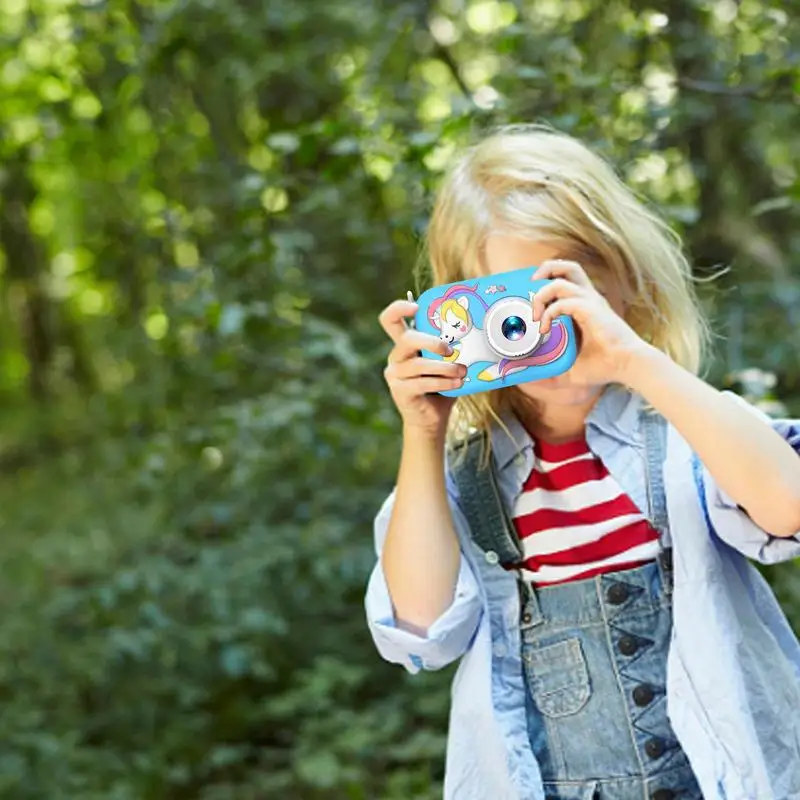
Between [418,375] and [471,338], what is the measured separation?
Answer: 0.08 metres

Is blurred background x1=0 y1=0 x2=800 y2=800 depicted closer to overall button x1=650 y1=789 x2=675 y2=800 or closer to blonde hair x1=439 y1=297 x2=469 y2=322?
blonde hair x1=439 y1=297 x2=469 y2=322

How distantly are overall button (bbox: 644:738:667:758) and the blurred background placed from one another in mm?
918

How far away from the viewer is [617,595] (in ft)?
4.31

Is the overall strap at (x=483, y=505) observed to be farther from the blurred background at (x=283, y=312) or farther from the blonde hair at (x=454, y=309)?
the blurred background at (x=283, y=312)

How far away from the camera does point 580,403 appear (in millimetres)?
1395

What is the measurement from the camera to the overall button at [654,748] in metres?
1.29

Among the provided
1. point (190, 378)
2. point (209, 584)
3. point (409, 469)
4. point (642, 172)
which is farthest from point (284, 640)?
point (409, 469)

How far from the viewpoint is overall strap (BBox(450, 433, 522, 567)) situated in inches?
54.4

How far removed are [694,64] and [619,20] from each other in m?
0.20

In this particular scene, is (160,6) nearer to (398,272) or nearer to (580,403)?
(398,272)

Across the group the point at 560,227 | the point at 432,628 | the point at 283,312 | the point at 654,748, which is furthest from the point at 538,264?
the point at 283,312

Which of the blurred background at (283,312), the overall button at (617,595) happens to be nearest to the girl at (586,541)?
the overall button at (617,595)

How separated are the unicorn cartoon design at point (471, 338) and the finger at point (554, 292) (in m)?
0.02

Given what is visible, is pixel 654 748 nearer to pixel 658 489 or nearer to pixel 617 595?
pixel 617 595
